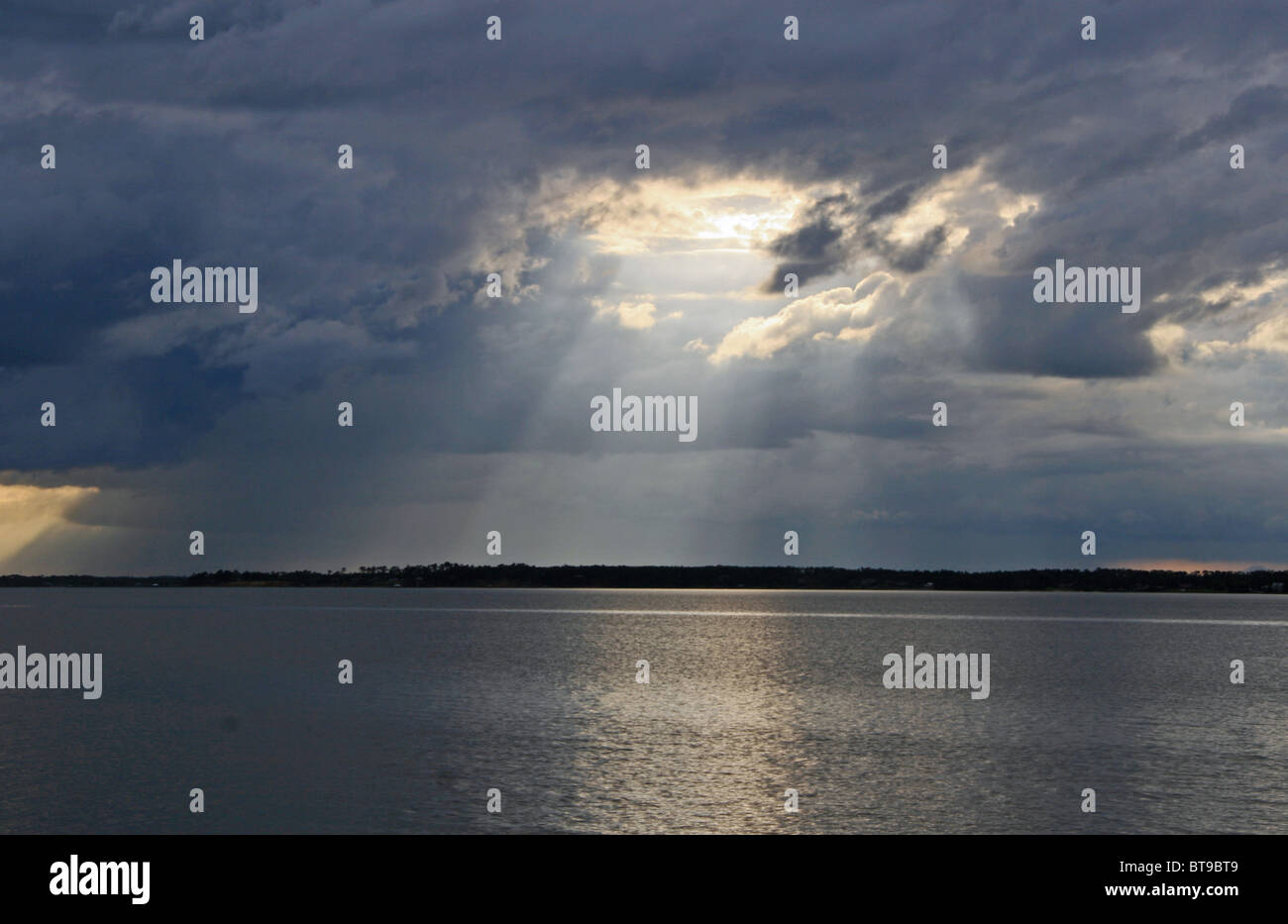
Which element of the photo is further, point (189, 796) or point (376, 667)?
point (376, 667)

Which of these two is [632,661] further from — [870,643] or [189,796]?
[189,796]

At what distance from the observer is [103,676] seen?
103m

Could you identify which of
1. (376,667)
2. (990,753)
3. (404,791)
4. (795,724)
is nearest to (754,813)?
(404,791)
